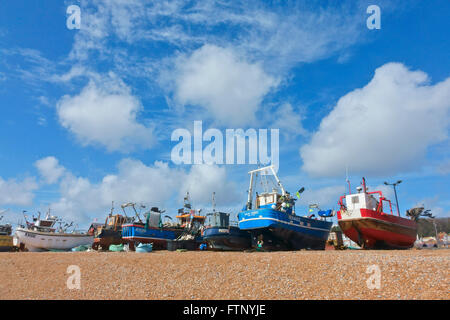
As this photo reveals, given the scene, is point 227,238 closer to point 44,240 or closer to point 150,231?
point 150,231

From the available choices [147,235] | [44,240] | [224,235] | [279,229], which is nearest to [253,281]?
[279,229]

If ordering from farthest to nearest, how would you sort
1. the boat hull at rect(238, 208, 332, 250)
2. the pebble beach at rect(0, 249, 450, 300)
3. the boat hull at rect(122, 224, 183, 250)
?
the boat hull at rect(122, 224, 183, 250), the boat hull at rect(238, 208, 332, 250), the pebble beach at rect(0, 249, 450, 300)

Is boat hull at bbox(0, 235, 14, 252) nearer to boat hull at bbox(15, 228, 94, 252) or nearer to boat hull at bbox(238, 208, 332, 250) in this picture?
boat hull at bbox(15, 228, 94, 252)

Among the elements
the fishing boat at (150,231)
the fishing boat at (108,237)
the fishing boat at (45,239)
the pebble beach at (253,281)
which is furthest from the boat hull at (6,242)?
the pebble beach at (253,281)

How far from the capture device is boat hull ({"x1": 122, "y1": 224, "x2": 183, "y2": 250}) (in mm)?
36875

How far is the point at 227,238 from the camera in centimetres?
3141

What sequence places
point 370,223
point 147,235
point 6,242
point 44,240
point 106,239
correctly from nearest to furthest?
point 370,223
point 147,235
point 44,240
point 106,239
point 6,242

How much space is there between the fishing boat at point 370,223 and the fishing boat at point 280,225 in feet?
12.3

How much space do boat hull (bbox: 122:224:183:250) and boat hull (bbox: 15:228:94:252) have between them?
1034 cm

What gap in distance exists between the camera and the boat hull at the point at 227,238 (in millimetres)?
31188

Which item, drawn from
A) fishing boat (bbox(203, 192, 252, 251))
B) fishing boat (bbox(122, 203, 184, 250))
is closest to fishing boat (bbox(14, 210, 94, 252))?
fishing boat (bbox(122, 203, 184, 250))

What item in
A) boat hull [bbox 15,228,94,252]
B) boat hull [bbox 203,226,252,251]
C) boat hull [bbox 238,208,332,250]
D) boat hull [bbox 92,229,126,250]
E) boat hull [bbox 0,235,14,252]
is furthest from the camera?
boat hull [bbox 0,235,14,252]

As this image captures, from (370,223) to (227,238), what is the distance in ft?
46.9
